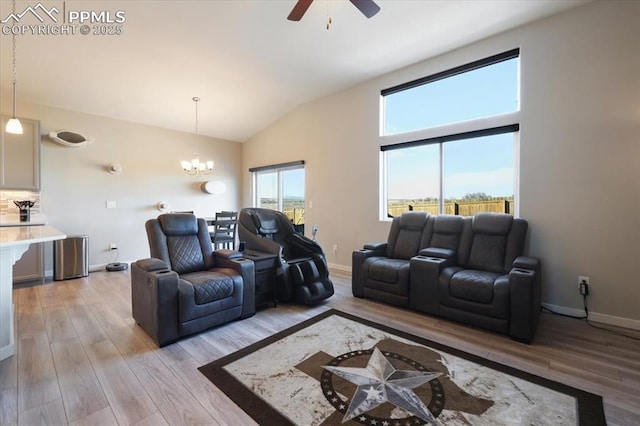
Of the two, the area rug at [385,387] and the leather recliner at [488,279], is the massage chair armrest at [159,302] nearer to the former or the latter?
the area rug at [385,387]

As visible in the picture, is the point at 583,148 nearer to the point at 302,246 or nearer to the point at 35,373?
the point at 302,246

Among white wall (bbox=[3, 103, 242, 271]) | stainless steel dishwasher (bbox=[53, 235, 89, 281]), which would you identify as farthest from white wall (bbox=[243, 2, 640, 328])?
stainless steel dishwasher (bbox=[53, 235, 89, 281])

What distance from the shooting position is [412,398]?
1.76 metres

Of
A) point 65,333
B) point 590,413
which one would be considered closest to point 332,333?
point 590,413

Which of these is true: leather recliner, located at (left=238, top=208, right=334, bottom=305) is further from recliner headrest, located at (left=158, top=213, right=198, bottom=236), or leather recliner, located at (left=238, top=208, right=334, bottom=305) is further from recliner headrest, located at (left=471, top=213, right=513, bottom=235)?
recliner headrest, located at (left=471, top=213, right=513, bottom=235)

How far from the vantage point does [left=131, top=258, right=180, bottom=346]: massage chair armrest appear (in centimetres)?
237

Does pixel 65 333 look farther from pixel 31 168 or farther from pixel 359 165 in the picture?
pixel 359 165

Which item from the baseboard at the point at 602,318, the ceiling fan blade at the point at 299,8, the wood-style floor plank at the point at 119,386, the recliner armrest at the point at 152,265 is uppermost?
the ceiling fan blade at the point at 299,8

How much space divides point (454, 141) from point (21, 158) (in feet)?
21.3

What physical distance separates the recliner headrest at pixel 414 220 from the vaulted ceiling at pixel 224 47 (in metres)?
2.34

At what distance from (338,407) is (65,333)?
272cm

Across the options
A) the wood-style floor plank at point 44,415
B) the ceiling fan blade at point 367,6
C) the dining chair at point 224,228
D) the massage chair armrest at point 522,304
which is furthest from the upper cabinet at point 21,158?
the massage chair armrest at point 522,304

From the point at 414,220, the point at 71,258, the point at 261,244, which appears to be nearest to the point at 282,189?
the point at 261,244

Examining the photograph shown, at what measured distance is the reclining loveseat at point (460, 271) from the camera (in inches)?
100
